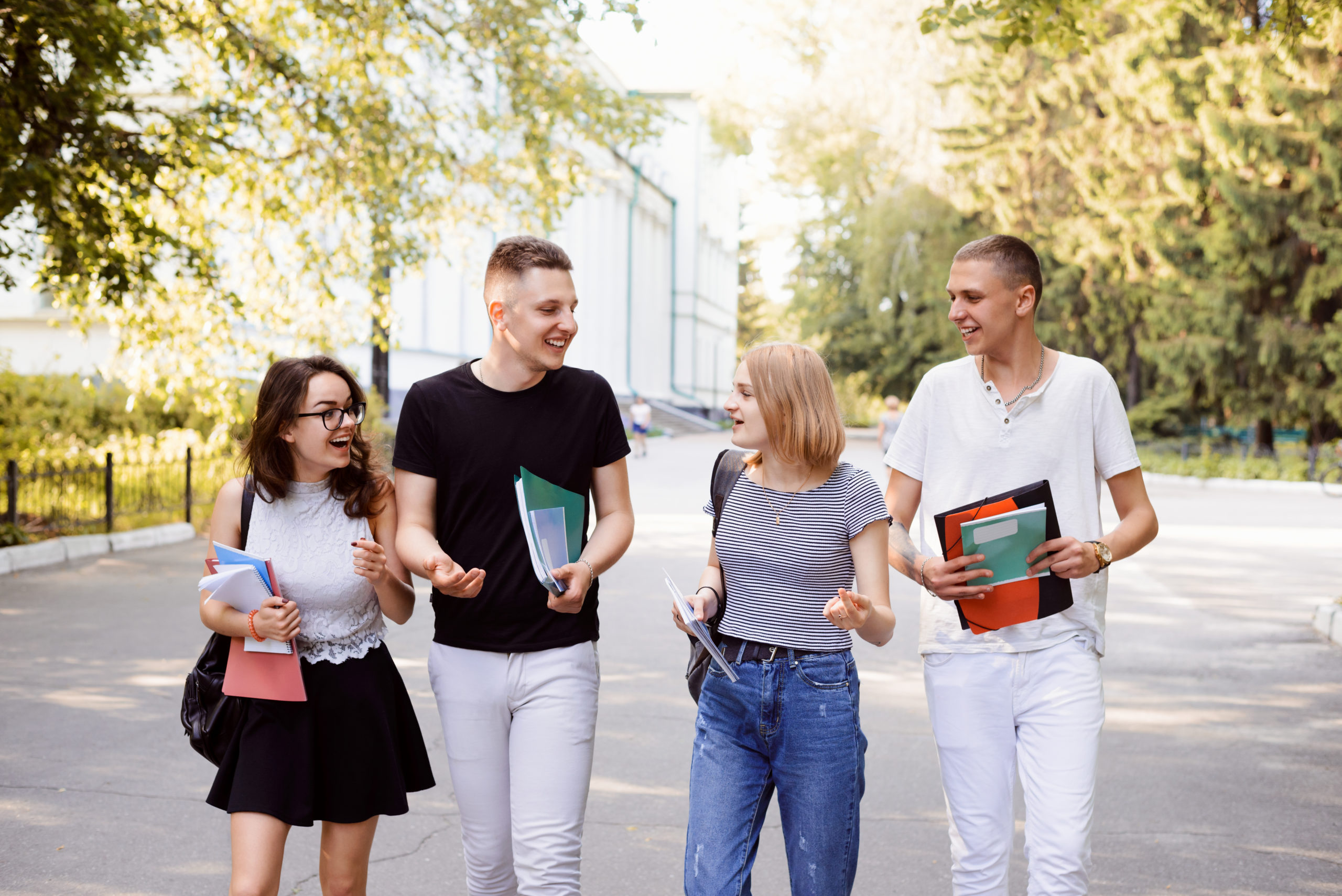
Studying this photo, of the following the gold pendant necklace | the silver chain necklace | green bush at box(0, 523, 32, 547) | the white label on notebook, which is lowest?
green bush at box(0, 523, 32, 547)

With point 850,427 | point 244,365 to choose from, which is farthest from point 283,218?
point 850,427

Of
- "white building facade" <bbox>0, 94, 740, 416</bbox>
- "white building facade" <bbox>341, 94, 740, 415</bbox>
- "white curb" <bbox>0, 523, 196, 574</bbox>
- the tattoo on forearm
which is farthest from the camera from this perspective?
"white building facade" <bbox>341, 94, 740, 415</bbox>

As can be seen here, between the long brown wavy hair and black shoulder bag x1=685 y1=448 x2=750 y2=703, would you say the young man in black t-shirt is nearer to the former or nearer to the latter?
the long brown wavy hair

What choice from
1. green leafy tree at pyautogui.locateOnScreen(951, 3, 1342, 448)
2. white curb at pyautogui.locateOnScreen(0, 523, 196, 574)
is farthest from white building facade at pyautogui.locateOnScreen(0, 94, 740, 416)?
green leafy tree at pyautogui.locateOnScreen(951, 3, 1342, 448)

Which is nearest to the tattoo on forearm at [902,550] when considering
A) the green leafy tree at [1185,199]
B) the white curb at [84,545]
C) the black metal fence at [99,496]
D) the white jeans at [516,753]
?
the white jeans at [516,753]

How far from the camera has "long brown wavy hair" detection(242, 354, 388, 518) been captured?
3219 mm

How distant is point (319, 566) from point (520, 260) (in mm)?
952

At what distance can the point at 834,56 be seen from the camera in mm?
36281

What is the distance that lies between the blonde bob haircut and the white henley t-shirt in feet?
1.32

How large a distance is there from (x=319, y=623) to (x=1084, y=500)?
207 cm

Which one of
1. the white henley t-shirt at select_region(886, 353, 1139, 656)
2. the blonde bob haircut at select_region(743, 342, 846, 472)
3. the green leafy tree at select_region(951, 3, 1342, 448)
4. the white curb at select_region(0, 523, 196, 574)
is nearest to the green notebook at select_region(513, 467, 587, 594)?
the blonde bob haircut at select_region(743, 342, 846, 472)

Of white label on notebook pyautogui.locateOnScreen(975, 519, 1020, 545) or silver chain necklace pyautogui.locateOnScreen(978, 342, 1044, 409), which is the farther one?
silver chain necklace pyautogui.locateOnScreen(978, 342, 1044, 409)

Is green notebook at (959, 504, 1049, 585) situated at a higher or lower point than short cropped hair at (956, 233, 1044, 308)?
lower

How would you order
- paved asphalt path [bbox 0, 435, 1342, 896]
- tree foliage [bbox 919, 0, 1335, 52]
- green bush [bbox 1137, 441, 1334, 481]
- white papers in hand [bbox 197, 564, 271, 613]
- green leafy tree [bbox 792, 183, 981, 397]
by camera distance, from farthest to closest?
1. green leafy tree [bbox 792, 183, 981, 397]
2. green bush [bbox 1137, 441, 1334, 481]
3. tree foliage [bbox 919, 0, 1335, 52]
4. paved asphalt path [bbox 0, 435, 1342, 896]
5. white papers in hand [bbox 197, 564, 271, 613]
